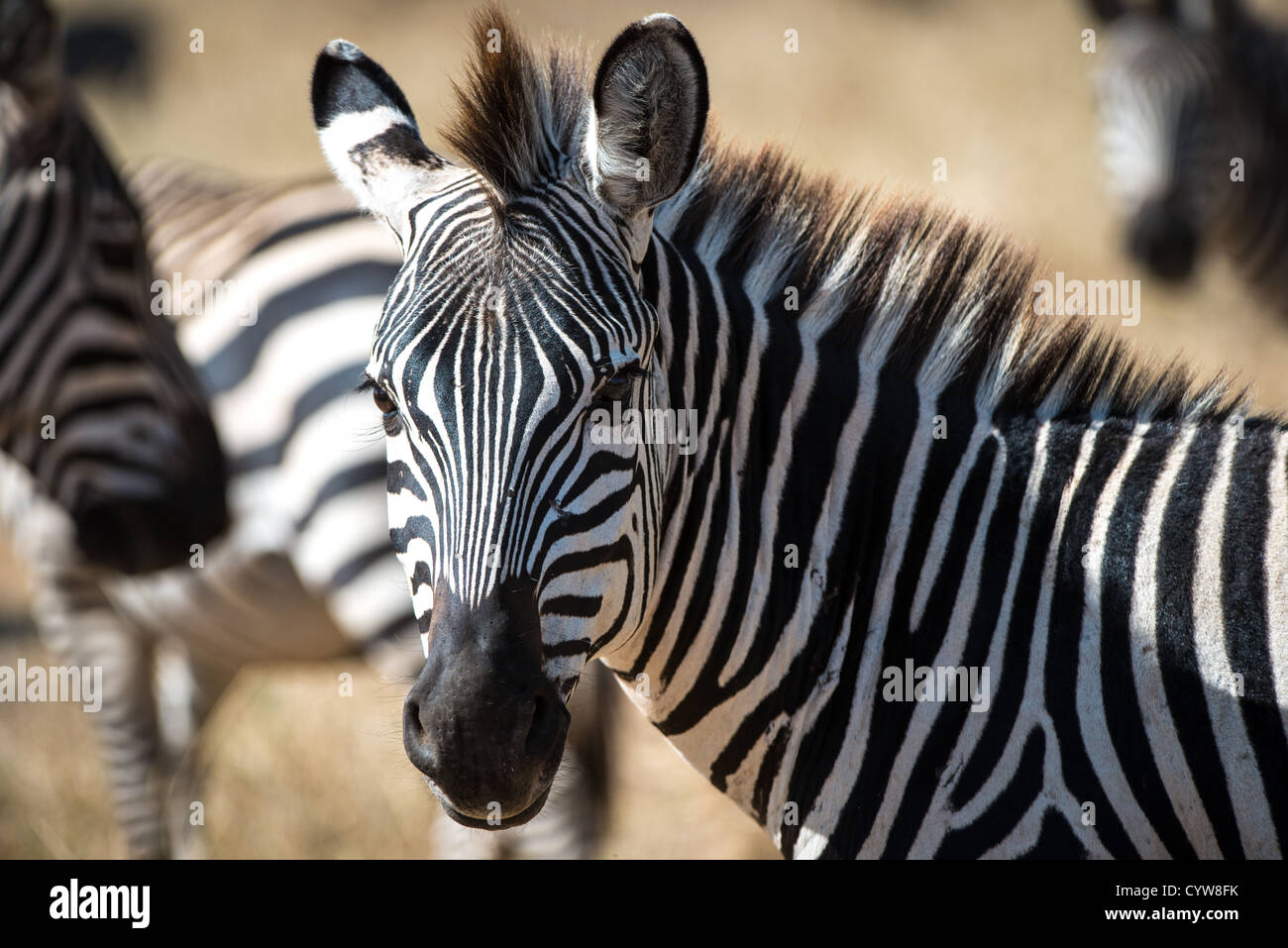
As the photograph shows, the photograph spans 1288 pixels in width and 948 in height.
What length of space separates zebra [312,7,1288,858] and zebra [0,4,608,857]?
2650mm

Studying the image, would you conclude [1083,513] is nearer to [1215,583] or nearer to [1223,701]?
[1215,583]

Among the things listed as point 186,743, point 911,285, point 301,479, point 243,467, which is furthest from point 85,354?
point 911,285

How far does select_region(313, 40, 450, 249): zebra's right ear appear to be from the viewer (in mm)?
2744

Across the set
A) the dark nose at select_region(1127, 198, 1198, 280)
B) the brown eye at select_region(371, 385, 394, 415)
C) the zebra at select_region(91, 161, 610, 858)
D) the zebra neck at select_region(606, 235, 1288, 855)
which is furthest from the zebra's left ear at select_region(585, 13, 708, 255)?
the dark nose at select_region(1127, 198, 1198, 280)

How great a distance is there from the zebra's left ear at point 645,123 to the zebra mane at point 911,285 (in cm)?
31

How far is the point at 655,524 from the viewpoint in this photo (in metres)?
2.57

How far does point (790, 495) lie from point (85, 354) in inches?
154

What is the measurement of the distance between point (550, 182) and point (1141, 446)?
167 cm

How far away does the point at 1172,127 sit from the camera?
8945 mm

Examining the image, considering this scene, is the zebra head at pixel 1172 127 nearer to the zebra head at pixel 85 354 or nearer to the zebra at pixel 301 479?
the zebra at pixel 301 479

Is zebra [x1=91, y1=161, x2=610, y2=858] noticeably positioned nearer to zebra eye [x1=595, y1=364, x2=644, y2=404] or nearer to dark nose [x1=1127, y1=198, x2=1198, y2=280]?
zebra eye [x1=595, y1=364, x2=644, y2=404]

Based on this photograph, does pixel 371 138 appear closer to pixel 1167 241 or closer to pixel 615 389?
pixel 615 389

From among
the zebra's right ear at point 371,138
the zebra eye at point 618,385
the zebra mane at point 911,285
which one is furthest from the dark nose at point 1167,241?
the zebra eye at point 618,385
